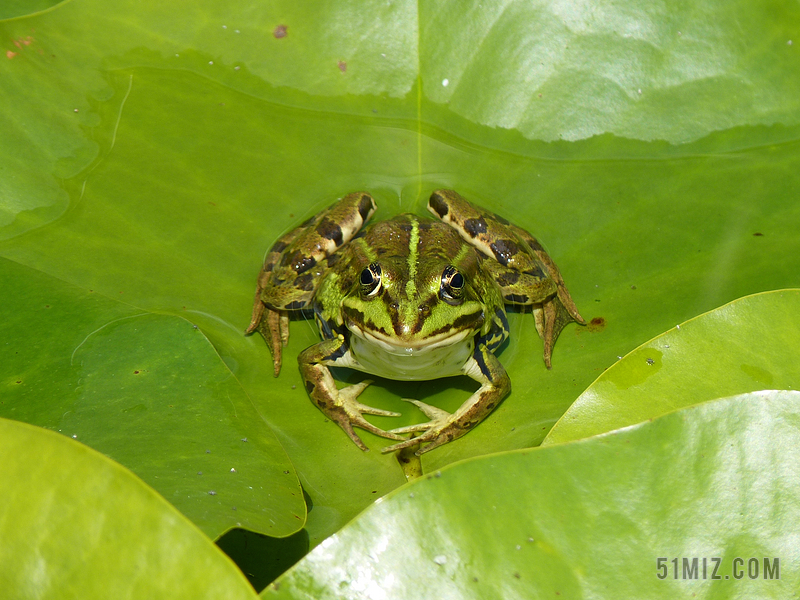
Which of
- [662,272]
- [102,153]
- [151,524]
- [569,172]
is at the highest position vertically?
[102,153]

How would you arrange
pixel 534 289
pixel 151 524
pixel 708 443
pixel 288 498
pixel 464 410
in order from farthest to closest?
pixel 534 289 < pixel 464 410 < pixel 288 498 < pixel 708 443 < pixel 151 524

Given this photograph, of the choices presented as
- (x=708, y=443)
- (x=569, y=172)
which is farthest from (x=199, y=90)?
(x=708, y=443)

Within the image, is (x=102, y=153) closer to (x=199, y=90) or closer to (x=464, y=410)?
(x=199, y=90)

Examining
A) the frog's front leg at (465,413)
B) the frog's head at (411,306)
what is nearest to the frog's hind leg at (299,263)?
the frog's head at (411,306)

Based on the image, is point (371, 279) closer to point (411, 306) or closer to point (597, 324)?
point (411, 306)

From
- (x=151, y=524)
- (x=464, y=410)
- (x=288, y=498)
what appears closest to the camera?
(x=151, y=524)

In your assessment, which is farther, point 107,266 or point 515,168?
point 515,168

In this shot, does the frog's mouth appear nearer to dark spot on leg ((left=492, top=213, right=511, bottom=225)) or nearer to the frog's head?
the frog's head
